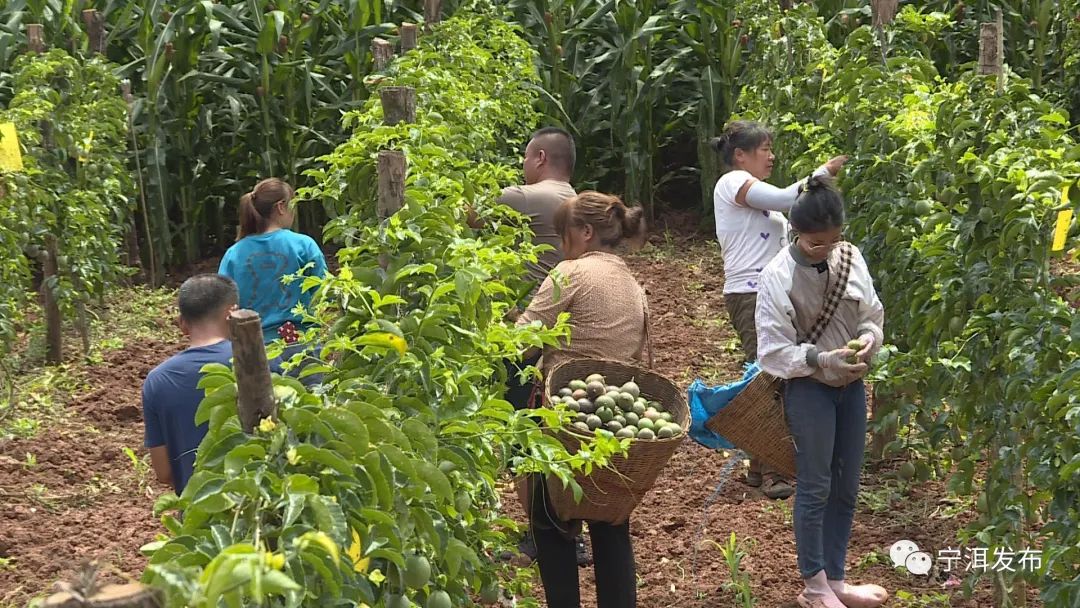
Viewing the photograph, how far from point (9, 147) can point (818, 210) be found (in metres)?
3.78

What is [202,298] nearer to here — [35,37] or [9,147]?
[9,147]

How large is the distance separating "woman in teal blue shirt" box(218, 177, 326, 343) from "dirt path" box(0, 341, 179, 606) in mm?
1088

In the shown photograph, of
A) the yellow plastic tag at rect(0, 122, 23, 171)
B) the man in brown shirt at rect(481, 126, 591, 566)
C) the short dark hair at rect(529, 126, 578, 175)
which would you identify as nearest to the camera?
the man in brown shirt at rect(481, 126, 591, 566)

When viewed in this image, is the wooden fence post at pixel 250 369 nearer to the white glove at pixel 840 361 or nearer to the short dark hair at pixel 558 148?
the white glove at pixel 840 361

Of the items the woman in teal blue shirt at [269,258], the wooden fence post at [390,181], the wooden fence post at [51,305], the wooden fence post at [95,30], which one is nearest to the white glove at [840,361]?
the wooden fence post at [390,181]

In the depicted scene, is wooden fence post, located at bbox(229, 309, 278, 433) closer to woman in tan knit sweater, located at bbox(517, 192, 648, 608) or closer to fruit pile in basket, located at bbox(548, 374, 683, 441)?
fruit pile in basket, located at bbox(548, 374, 683, 441)

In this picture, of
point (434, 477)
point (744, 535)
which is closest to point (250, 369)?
point (434, 477)

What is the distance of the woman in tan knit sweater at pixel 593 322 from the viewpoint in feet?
14.8

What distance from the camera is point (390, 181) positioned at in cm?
371

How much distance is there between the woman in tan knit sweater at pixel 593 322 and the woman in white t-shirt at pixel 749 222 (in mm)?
1228

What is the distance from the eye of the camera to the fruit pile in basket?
4293 mm

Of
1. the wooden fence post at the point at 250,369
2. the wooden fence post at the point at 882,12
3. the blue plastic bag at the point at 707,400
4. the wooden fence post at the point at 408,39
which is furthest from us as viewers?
the wooden fence post at the point at 408,39

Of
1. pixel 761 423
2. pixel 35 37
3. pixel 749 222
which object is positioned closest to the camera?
pixel 761 423

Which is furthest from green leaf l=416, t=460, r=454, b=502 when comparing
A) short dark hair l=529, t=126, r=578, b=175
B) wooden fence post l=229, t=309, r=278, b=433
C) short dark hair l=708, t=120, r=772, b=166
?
short dark hair l=708, t=120, r=772, b=166
